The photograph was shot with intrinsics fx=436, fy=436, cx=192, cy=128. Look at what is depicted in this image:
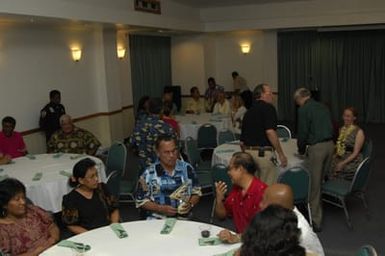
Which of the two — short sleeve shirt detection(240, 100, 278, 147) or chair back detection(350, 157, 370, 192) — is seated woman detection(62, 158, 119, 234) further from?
chair back detection(350, 157, 370, 192)

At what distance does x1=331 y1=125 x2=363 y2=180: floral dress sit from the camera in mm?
5395

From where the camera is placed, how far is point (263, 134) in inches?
186

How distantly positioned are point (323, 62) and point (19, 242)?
435 inches

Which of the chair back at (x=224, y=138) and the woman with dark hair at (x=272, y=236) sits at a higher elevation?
the woman with dark hair at (x=272, y=236)

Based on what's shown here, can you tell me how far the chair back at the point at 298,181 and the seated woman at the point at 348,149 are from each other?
3.50 feet

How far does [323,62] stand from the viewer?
1262 centimetres

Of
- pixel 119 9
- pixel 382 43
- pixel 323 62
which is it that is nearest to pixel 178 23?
pixel 119 9

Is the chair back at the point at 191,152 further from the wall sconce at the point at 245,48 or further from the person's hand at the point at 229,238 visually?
the wall sconce at the point at 245,48

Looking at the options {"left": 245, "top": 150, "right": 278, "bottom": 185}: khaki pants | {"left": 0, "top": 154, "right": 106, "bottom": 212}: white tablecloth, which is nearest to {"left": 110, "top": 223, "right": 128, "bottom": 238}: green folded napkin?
{"left": 0, "top": 154, "right": 106, "bottom": 212}: white tablecloth

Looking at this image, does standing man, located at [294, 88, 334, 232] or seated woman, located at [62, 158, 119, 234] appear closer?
seated woman, located at [62, 158, 119, 234]

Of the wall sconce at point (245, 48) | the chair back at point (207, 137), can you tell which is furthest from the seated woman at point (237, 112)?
the wall sconce at point (245, 48)

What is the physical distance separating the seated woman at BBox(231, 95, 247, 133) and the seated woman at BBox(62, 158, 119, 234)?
189 inches

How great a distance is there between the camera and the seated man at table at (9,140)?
234 inches

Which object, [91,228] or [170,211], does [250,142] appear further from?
[91,228]
